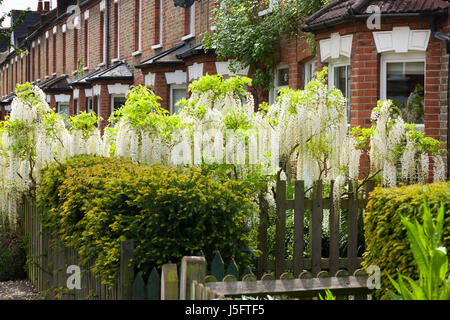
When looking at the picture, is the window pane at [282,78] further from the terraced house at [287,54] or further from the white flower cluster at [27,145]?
the white flower cluster at [27,145]

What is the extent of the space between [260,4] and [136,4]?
10357 millimetres

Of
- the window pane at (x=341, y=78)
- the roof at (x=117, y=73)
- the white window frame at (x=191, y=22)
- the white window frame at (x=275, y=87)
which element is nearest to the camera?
the window pane at (x=341, y=78)

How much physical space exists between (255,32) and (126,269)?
410 inches

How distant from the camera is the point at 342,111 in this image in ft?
27.0

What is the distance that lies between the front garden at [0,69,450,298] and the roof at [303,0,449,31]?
A: 229 cm

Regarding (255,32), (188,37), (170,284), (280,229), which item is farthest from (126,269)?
(188,37)

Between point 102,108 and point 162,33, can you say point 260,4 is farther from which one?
point 102,108

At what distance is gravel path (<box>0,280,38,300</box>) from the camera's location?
811cm

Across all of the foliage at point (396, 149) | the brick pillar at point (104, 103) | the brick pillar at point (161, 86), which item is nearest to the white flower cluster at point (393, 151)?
the foliage at point (396, 149)

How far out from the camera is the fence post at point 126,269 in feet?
15.8

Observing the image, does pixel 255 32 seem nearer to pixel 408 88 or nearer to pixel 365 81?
pixel 365 81

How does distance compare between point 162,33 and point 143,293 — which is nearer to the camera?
point 143,293

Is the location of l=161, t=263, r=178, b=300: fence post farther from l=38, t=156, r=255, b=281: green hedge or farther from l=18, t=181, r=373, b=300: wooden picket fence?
l=38, t=156, r=255, b=281: green hedge

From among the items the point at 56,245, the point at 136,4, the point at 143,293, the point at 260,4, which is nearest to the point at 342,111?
the point at 56,245
